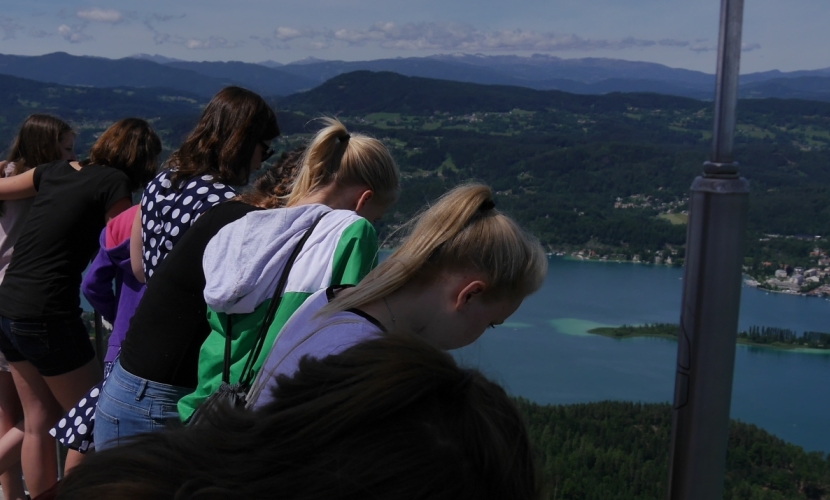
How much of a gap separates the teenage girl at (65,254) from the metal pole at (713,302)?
2.28m

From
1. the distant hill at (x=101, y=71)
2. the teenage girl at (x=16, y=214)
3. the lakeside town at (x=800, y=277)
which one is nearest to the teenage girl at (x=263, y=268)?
the lakeside town at (x=800, y=277)

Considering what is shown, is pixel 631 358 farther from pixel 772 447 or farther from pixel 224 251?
pixel 224 251

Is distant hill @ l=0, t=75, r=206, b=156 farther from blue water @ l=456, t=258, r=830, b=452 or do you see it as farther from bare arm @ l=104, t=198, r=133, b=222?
bare arm @ l=104, t=198, r=133, b=222

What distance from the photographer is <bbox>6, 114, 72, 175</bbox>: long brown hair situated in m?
3.60

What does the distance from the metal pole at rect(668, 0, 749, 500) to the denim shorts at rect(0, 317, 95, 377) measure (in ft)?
8.09

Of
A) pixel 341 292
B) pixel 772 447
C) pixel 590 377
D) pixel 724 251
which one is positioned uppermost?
pixel 724 251

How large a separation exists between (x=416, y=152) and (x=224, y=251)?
1050 cm

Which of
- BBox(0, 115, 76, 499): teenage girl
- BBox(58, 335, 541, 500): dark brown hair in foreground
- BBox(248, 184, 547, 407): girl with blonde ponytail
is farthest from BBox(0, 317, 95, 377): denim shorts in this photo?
BBox(58, 335, 541, 500): dark brown hair in foreground

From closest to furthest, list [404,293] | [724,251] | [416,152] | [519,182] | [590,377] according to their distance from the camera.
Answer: [724,251]
[404,293]
[590,377]
[519,182]
[416,152]

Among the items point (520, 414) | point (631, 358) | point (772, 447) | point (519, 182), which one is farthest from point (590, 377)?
point (520, 414)

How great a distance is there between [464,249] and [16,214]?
2.67 meters

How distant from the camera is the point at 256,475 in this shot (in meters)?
0.79

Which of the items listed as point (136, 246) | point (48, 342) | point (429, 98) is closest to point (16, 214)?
point (48, 342)

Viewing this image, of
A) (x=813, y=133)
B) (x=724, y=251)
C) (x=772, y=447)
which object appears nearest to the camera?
(x=724, y=251)
